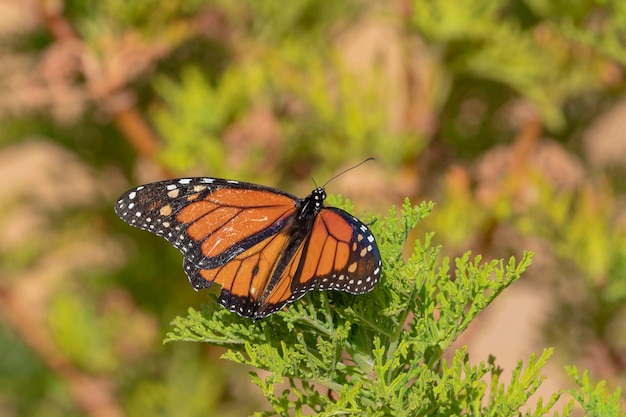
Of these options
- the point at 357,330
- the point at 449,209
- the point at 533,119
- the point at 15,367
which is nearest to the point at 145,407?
the point at 15,367

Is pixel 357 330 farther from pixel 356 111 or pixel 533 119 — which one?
pixel 533 119

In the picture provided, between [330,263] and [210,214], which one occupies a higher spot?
[210,214]

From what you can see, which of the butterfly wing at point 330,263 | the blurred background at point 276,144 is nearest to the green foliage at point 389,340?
the butterfly wing at point 330,263

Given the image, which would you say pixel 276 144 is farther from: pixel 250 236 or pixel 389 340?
pixel 389 340

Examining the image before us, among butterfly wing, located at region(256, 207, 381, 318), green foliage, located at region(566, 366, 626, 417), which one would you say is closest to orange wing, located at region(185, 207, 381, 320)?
butterfly wing, located at region(256, 207, 381, 318)

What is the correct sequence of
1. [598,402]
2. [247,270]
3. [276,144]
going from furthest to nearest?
[276,144]
[247,270]
[598,402]

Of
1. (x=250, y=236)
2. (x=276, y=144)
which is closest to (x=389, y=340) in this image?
(x=250, y=236)

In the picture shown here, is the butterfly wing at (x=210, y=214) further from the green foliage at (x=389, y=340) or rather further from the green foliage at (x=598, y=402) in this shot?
the green foliage at (x=598, y=402)
